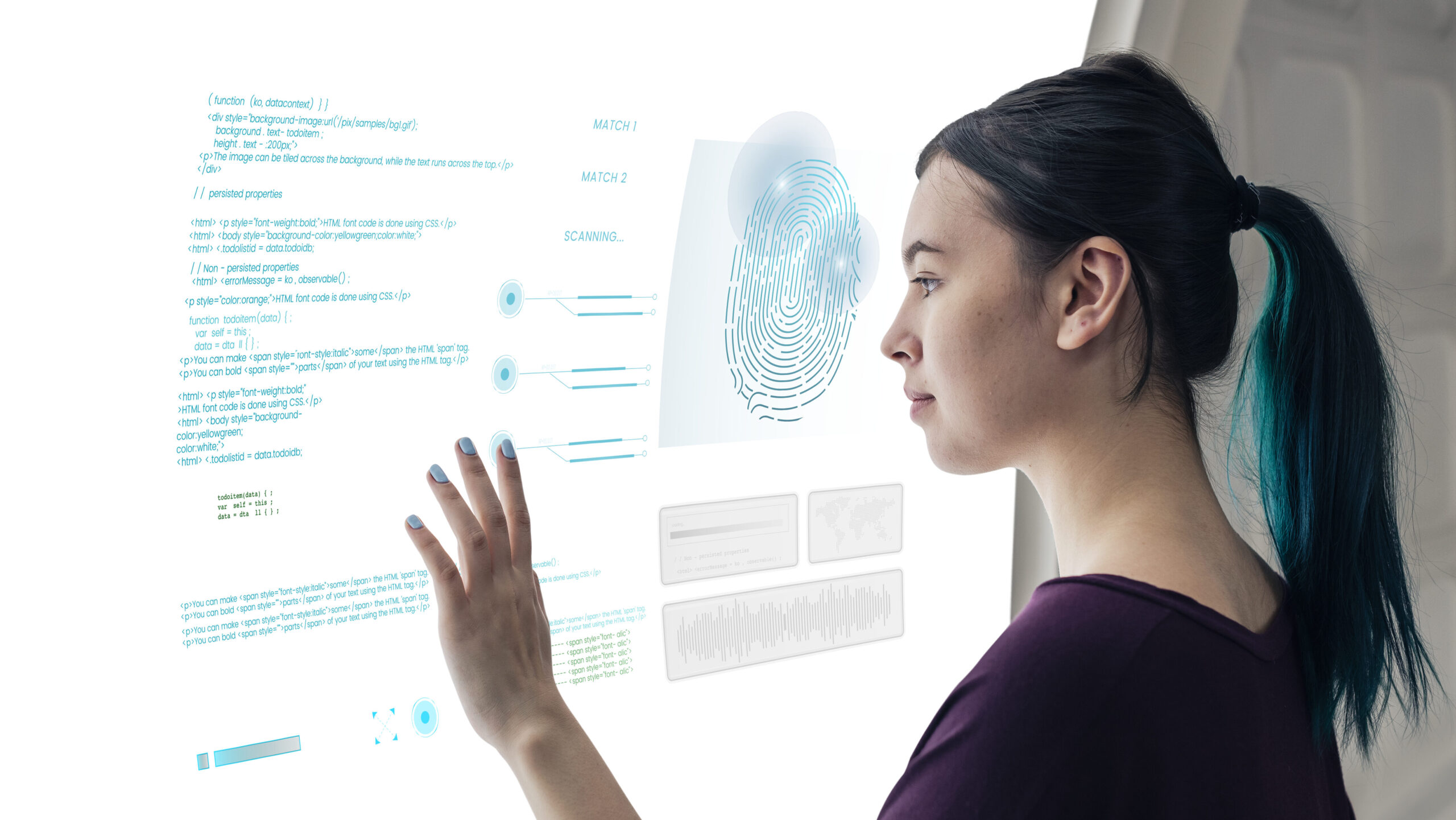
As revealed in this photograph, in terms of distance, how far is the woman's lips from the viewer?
85cm

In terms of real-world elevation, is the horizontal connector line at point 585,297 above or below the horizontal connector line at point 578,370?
above

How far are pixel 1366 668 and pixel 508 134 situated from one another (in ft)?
2.90

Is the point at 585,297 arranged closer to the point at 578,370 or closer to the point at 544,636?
the point at 578,370

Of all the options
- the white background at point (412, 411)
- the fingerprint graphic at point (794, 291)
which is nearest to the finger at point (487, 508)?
the white background at point (412, 411)

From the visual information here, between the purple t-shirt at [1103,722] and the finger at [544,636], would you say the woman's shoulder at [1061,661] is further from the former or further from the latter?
the finger at [544,636]

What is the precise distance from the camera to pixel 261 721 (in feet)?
2.93

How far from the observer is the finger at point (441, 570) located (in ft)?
2.31

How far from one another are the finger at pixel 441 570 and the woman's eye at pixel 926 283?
428 millimetres

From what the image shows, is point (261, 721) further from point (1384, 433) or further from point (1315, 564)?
point (1384, 433)

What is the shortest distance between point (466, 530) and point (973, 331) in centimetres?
41

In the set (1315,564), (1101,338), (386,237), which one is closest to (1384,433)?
(1315,564)

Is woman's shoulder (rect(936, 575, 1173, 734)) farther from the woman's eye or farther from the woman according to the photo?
the woman's eye

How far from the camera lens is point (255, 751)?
0.89 meters

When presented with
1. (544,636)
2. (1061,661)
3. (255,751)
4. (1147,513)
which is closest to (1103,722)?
(1061,661)
